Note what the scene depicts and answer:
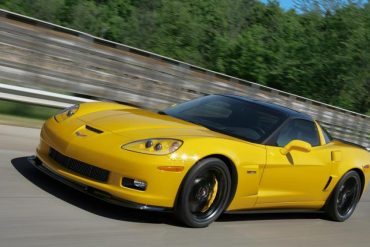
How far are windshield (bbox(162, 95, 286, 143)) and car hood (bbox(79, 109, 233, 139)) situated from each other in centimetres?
29

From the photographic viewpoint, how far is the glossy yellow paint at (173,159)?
5.32 meters

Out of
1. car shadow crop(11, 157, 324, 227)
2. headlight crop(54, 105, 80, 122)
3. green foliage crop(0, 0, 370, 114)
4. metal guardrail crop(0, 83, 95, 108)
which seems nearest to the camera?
car shadow crop(11, 157, 324, 227)

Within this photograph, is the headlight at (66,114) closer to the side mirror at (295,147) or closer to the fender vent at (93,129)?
the fender vent at (93,129)

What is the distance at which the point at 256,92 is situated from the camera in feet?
58.4

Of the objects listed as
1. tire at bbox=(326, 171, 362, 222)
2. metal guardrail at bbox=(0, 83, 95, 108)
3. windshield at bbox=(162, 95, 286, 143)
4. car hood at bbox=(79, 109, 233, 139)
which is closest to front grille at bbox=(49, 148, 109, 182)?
car hood at bbox=(79, 109, 233, 139)

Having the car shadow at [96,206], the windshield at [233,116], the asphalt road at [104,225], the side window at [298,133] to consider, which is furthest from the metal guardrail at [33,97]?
the side window at [298,133]

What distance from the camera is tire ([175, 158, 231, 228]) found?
18.0ft

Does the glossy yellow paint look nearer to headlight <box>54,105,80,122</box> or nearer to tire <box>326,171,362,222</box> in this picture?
headlight <box>54,105,80,122</box>

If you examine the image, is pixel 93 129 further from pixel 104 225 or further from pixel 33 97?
pixel 33 97

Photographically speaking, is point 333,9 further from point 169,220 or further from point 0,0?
point 169,220

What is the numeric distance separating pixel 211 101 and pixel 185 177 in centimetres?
179

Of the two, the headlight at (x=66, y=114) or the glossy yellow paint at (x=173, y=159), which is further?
the headlight at (x=66, y=114)

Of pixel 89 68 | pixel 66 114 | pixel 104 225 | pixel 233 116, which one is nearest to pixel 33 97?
pixel 89 68

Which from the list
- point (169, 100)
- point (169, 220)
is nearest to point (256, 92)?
point (169, 100)
